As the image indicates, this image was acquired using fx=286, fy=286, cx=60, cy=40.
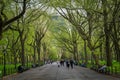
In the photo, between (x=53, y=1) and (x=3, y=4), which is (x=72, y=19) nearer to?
(x=53, y=1)

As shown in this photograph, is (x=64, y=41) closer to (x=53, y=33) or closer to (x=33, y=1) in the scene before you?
(x=53, y=33)

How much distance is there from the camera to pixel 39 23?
7262 centimetres

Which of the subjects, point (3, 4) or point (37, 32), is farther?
point (37, 32)

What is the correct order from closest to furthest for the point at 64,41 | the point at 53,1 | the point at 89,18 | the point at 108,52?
A: the point at 53,1
the point at 108,52
the point at 89,18
the point at 64,41

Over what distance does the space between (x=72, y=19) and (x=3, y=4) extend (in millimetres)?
25907

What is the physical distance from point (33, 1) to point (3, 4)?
5.16m

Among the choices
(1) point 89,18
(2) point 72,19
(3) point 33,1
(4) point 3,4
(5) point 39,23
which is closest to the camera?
(4) point 3,4

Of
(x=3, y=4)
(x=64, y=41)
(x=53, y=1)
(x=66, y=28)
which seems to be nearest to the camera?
(x=3, y=4)

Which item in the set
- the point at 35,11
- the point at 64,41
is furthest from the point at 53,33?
the point at 35,11

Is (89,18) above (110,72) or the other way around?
above

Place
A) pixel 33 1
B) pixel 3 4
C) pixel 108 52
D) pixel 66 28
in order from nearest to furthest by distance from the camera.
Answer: pixel 3 4
pixel 33 1
pixel 108 52
pixel 66 28

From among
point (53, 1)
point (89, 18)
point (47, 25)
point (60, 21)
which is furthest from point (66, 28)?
point (53, 1)

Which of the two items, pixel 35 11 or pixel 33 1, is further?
pixel 35 11

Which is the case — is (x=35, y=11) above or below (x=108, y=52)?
above
